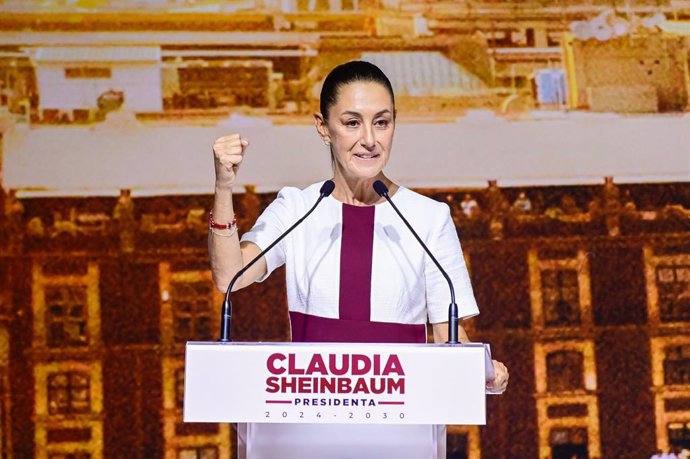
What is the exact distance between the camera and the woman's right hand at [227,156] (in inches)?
65.3

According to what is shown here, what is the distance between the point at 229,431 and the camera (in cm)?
321

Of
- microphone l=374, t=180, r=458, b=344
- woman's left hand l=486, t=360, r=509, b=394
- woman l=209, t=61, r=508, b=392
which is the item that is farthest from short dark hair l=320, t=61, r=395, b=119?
woman's left hand l=486, t=360, r=509, b=394

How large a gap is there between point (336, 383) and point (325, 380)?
18 mm

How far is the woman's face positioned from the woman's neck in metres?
0.04

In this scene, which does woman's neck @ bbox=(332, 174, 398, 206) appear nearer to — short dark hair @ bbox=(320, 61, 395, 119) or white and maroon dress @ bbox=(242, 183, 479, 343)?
Answer: white and maroon dress @ bbox=(242, 183, 479, 343)

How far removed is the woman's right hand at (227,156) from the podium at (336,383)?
0.33m

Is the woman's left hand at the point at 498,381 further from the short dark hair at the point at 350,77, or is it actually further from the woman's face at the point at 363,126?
the short dark hair at the point at 350,77

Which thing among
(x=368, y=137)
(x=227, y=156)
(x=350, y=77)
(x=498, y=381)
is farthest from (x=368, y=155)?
Result: (x=498, y=381)

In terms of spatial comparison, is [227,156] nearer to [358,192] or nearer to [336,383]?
[358,192]

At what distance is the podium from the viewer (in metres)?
1.45

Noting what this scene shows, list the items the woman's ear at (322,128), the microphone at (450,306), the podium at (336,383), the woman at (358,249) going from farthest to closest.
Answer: the woman's ear at (322,128) < the woman at (358,249) < the microphone at (450,306) < the podium at (336,383)

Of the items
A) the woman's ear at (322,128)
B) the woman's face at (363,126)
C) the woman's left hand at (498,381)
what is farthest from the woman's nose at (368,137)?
the woman's left hand at (498,381)

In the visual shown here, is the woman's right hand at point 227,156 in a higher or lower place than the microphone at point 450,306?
higher

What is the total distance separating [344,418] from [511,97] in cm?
202
